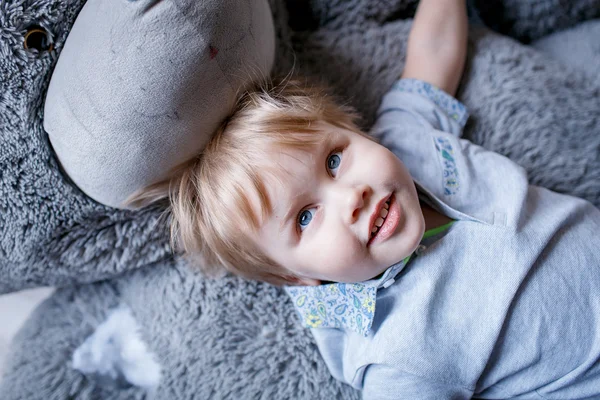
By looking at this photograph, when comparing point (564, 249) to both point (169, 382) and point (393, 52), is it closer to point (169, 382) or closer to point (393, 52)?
point (393, 52)

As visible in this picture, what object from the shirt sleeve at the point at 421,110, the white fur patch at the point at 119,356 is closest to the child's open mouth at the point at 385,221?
the shirt sleeve at the point at 421,110

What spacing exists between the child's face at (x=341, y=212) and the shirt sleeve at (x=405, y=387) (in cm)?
15

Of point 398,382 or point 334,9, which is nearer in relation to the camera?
point 398,382

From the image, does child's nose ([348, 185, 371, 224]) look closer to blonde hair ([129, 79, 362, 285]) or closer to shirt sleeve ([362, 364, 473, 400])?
blonde hair ([129, 79, 362, 285])

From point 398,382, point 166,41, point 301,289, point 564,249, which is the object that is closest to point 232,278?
point 301,289

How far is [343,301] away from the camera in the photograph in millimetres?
834

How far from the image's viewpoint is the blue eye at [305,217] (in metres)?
0.75

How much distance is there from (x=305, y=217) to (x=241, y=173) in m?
0.11

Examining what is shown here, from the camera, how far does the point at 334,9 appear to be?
101 cm

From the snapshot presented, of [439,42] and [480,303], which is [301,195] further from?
[439,42]

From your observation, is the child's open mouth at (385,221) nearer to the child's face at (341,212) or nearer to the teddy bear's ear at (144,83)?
the child's face at (341,212)

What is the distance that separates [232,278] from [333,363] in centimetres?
22

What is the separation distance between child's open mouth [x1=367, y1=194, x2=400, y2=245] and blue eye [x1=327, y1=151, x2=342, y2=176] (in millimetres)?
84

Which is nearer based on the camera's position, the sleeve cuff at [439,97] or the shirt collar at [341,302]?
the shirt collar at [341,302]
